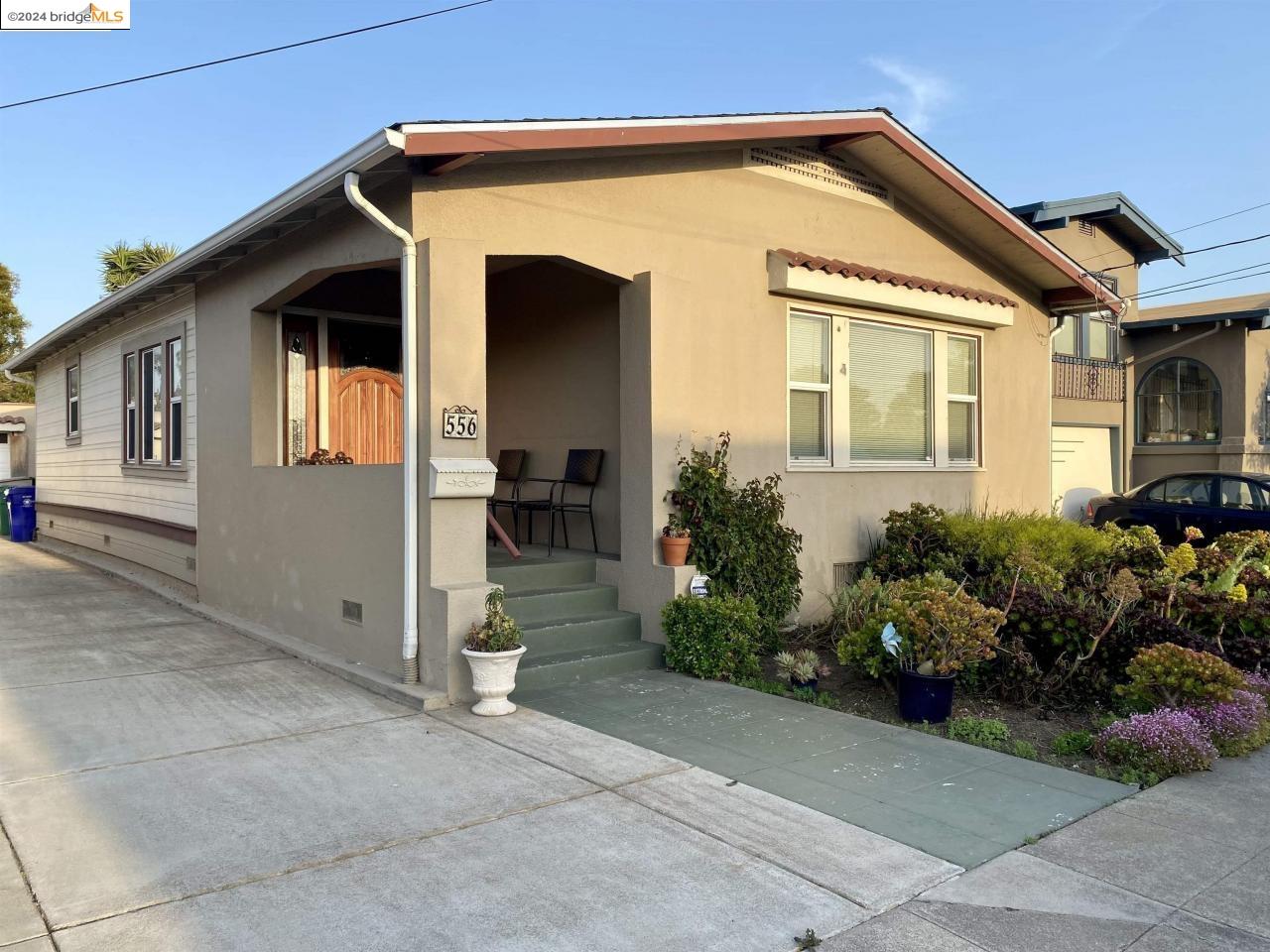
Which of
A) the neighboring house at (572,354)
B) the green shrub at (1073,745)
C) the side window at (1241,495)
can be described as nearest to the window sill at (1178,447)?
the side window at (1241,495)

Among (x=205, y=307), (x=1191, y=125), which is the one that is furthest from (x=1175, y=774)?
(x=1191, y=125)

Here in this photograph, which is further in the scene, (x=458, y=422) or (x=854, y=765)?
(x=458, y=422)

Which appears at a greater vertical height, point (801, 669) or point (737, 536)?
point (737, 536)

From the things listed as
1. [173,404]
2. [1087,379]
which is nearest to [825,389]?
[173,404]

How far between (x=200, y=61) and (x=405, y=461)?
6006 mm

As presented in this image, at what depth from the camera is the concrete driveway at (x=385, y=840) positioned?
3.07 meters

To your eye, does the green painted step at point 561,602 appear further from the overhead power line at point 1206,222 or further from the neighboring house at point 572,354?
the overhead power line at point 1206,222

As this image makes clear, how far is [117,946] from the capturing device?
9.55ft

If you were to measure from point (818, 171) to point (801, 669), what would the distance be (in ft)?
16.0

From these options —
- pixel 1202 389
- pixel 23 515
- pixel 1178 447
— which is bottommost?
pixel 23 515

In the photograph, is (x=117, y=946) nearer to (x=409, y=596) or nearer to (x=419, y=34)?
(x=409, y=596)

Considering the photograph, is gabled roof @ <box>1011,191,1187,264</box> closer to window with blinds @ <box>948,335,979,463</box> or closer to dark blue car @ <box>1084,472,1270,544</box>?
dark blue car @ <box>1084,472,1270,544</box>

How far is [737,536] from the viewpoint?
7148 millimetres

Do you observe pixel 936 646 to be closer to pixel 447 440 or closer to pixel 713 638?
pixel 713 638
